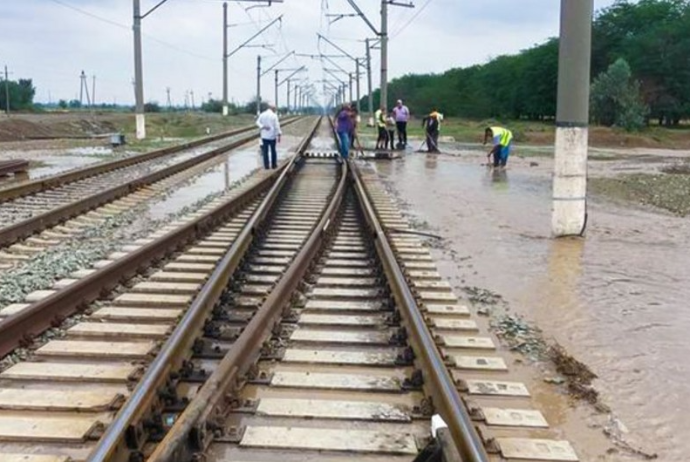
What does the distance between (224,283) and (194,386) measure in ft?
6.96

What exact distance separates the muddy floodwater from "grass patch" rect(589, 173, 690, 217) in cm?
Result: 147

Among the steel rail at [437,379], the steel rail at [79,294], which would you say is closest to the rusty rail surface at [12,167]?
the steel rail at [79,294]

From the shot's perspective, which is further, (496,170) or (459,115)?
(459,115)

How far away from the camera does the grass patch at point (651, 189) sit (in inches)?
604

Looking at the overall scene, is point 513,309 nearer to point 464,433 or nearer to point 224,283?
point 224,283

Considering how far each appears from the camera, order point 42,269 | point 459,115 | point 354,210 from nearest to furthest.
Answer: point 42,269
point 354,210
point 459,115

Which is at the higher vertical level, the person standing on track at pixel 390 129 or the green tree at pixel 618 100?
the green tree at pixel 618 100

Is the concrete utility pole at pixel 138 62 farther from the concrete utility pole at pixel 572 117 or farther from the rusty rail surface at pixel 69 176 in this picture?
the concrete utility pole at pixel 572 117

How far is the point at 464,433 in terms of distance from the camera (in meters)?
3.48

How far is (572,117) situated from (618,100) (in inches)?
1940

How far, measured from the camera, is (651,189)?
1803 cm

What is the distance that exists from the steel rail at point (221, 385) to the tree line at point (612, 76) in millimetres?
51157

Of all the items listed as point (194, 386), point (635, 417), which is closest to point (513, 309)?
point (635, 417)

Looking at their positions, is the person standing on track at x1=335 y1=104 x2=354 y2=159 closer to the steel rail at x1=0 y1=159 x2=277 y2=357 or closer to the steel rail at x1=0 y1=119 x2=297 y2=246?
the steel rail at x1=0 y1=119 x2=297 y2=246
